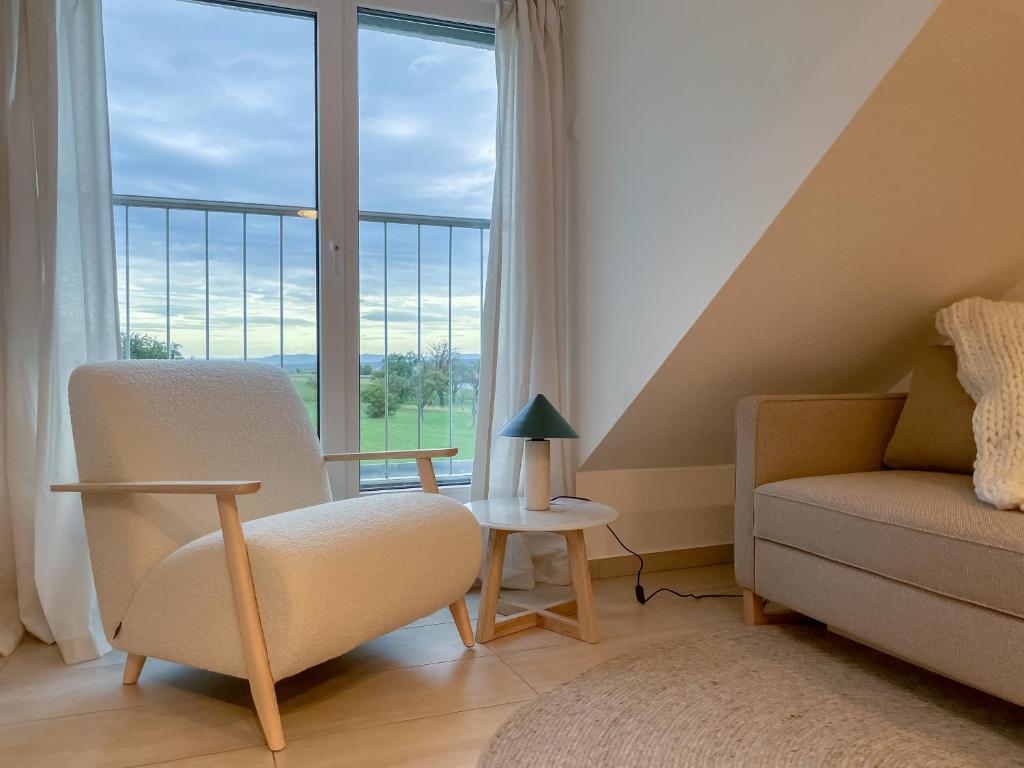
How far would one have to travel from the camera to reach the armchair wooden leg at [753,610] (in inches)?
91.9

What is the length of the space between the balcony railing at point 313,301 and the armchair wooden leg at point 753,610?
112cm

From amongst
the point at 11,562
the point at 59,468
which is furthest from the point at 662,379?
the point at 11,562

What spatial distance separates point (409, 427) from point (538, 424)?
815 millimetres

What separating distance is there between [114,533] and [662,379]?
1.58 m

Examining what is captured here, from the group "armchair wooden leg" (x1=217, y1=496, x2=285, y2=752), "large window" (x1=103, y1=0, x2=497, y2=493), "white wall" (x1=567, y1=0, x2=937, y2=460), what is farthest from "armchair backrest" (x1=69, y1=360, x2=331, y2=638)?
"white wall" (x1=567, y1=0, x2=937, y2=460)

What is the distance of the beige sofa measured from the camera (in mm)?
1564

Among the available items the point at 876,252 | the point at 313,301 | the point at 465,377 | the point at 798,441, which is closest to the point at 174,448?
the point at 313,301

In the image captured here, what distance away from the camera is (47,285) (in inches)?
85.9

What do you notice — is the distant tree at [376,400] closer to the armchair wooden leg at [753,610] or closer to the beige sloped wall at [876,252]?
the beige sloped wall at [876,252]

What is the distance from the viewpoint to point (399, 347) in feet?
9.37

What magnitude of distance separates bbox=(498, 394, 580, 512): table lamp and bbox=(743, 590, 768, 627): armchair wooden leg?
2.20 ft

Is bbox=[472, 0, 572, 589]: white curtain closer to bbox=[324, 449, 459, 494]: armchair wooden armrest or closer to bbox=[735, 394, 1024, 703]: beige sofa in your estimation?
bbox=[324, 449, 459, 494]: armchair wooden armrest

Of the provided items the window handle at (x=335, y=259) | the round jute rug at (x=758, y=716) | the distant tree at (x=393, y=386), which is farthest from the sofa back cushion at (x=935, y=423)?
the window handle at (x=335, y=259)

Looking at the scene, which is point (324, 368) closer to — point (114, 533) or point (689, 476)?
point (114, 533)
